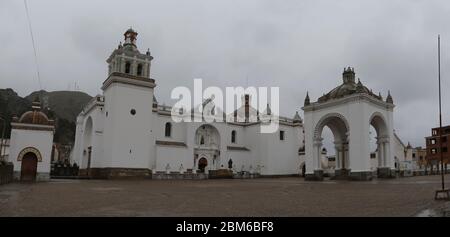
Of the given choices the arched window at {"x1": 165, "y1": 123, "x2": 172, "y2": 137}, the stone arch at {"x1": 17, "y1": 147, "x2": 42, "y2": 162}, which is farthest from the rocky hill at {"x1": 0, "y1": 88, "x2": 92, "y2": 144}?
the stone arch at {"x1": 17, "y1": 147, "x2": 42, "y2": 162}

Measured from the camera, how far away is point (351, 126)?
2800cm

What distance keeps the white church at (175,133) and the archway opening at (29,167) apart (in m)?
5.59

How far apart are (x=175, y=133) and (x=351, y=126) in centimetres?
1857

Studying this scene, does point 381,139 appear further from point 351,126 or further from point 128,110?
point 128,110

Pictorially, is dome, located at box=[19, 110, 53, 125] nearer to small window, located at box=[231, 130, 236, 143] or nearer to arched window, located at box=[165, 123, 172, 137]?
arched window, located at box=[165, 123, 172, 137]

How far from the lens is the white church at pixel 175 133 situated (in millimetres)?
28422

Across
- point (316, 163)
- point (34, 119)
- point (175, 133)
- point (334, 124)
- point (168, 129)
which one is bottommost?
point (316, 163)

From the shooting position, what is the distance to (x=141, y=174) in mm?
31453

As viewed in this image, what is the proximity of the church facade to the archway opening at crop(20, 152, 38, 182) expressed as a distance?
5.61m

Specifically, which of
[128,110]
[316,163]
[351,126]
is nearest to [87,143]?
[128,110]

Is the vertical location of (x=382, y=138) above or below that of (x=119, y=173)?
above

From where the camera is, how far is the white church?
2842cm
